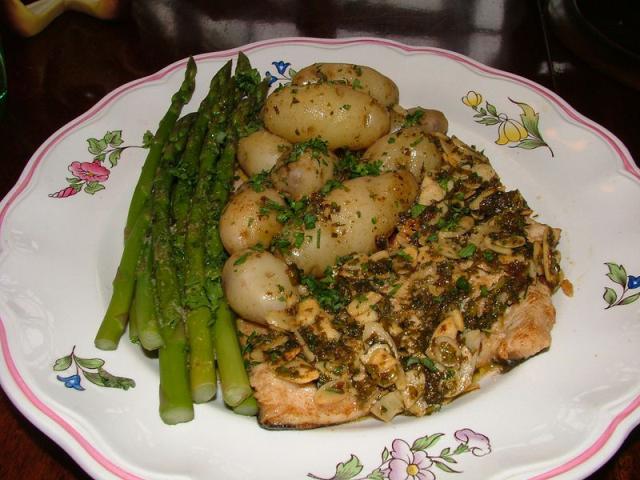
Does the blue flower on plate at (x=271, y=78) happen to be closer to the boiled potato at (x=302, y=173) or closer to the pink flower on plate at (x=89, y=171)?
the boiled potato at (x=302, y=173)

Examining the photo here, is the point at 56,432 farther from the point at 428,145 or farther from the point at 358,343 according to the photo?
the point at 428,145

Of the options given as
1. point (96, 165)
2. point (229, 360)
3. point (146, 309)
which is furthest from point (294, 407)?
point (96, 165)

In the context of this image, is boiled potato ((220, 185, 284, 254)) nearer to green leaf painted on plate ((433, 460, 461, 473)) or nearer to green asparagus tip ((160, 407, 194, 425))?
green asparagus tip ((160, 407, 194, 425))

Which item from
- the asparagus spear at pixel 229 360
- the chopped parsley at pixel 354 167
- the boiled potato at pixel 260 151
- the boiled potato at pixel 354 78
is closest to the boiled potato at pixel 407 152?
the chopped parsley at pixel 354 167

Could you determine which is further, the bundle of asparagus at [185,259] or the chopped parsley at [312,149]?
the chopped parsley at [312,149]

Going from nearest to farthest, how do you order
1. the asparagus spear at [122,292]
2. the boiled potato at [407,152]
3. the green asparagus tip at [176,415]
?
1. the green asparagus tip at [176,415]
2. the asparagus spear at [122,292]
3. the boiled potato at [407,152]

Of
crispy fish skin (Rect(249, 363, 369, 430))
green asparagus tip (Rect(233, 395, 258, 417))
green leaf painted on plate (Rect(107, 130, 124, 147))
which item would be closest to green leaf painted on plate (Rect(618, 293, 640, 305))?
crispy fish skin (Rect(249, 363, 369, 430))

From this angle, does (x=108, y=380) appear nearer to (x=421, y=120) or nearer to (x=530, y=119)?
(x=421, y=120)
